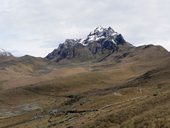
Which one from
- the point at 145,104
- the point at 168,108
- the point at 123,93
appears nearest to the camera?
the point at 168,108

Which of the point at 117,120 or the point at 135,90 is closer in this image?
the point at 117,120

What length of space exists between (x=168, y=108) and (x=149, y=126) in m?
6.90

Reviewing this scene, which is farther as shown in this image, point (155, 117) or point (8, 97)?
point (8, 97)

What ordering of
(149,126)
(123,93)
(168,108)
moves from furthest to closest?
(123,93) < (168,108) < (149,126)

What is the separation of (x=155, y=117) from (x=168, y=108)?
12.8ft

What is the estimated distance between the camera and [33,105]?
17312cm

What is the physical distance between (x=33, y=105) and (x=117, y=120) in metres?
121

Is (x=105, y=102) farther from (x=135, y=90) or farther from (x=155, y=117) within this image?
(x=155, y=117)

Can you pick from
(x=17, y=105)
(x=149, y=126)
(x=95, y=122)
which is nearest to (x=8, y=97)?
(x=17, y=105)

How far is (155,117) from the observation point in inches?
1895

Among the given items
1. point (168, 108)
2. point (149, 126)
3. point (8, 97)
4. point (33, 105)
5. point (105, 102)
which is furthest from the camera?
point (8, 97)

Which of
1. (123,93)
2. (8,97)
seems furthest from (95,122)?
(8,97)

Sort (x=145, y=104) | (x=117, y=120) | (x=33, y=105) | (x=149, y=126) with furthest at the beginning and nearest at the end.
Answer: (x=33, y=105) < (x=145, y=104) < (x=117, y=120) < (x=149, y=126)

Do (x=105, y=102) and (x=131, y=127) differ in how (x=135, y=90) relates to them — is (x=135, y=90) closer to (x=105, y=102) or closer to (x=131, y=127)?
(x=105, y=102)
